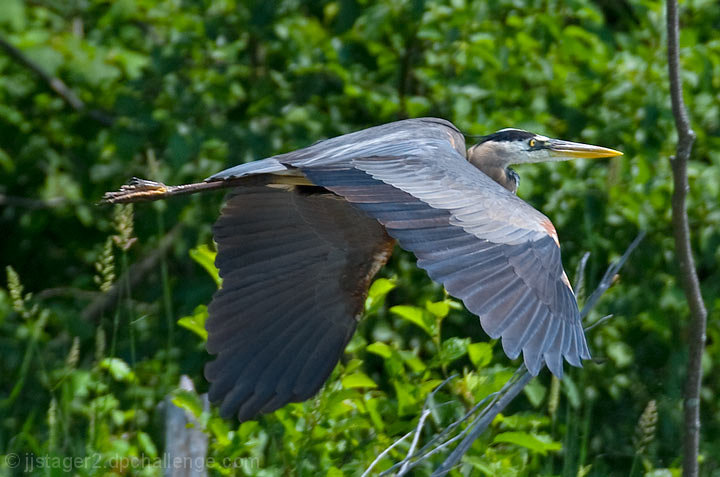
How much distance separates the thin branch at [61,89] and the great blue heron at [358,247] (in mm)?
1907

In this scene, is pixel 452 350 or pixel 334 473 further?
pixel 452 350

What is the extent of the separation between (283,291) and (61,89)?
2370 millimetres

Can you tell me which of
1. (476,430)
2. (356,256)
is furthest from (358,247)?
(476,430)

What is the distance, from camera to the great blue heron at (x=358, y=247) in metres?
3.14

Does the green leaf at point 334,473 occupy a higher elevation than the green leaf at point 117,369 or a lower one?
lower

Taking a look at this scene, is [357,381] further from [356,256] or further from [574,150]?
[574,150]

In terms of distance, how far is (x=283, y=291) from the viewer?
4148mm

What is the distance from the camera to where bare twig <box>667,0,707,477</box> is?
11.1 feet

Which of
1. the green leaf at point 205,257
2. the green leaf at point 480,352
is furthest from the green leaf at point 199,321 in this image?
the green leaf at point 480,352

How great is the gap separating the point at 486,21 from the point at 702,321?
2.18 metres

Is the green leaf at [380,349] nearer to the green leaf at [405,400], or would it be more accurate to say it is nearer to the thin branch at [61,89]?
the green leaf at [405,400]

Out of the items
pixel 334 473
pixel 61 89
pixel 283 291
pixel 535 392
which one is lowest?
pixel 535 392

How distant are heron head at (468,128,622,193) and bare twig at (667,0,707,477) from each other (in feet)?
3.64

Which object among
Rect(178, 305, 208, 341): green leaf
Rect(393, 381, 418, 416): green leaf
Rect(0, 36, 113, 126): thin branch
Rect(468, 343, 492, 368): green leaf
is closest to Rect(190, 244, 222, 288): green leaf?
Rect(178, 305, 208, 341): green leaf
